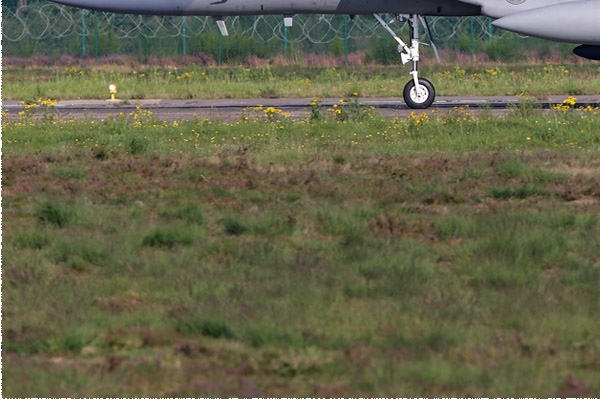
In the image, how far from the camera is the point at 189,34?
43.4m

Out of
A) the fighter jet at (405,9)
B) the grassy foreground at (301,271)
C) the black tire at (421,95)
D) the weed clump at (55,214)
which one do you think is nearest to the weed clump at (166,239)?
the grassy foreground at (301,271)

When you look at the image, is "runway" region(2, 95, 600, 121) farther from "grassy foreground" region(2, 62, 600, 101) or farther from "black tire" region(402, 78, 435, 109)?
"grassy foreground" region(2, 62, 600, 101)

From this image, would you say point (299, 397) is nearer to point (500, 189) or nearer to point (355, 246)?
point (355, 246)

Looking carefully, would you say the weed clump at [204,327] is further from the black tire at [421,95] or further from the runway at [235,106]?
the black tire at [421,95]

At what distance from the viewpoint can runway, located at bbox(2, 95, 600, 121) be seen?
2206 cm

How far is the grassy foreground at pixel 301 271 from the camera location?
6.49m

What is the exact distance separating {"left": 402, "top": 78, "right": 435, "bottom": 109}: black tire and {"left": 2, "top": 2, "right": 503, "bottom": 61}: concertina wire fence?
61.9ft

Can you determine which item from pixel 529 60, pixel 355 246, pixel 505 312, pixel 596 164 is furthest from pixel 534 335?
pixel 529 60

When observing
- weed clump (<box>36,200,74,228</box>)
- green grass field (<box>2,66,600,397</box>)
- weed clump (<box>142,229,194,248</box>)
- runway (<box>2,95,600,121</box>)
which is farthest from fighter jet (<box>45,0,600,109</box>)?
weed clump (<box>142,229,194,248</box>)

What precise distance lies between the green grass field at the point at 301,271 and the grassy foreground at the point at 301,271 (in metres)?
0.02

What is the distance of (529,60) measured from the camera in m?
40.0

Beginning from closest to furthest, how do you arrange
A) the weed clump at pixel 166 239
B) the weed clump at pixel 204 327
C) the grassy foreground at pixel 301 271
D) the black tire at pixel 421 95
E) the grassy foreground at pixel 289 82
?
the grassy foreground at pixel 301 271
the weed clump at pixel 204 327
the weed clump at pixel 166 239
the black tire at pixel 421 95
the grassy foreground at pixel 289 82

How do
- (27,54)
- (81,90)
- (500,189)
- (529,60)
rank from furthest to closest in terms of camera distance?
(27,54) → (529,60) → (81,90) → (500,189)

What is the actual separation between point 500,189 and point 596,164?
2.34 metres
